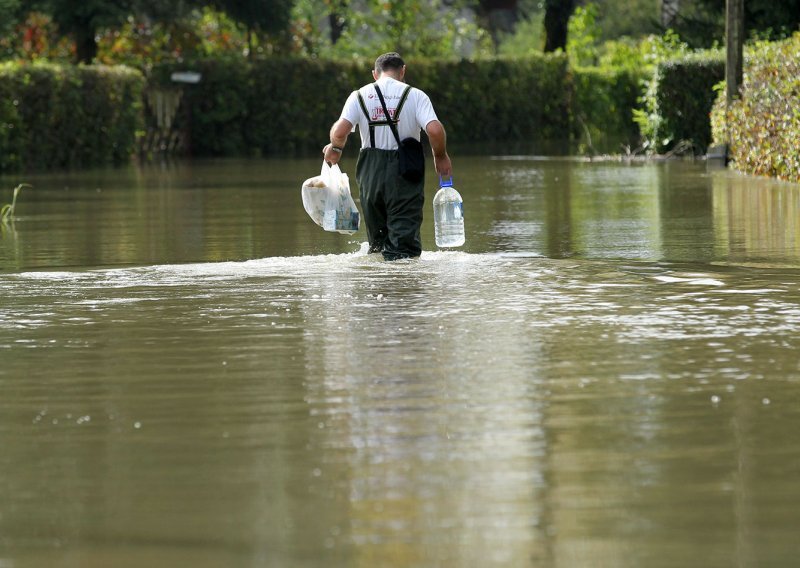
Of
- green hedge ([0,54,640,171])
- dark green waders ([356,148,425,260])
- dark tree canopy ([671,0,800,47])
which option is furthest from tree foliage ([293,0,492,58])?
dark green waders ([356,148,425,260])

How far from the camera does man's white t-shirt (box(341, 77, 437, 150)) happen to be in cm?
1252

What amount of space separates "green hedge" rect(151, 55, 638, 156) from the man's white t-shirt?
3030cm

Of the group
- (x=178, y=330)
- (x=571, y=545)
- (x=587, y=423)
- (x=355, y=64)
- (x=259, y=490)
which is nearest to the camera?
(x=571, y=545)

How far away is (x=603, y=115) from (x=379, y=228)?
3416cm

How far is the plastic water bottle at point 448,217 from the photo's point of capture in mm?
13445

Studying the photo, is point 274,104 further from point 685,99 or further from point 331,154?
point 331,154

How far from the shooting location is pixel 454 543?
4992 millimetres

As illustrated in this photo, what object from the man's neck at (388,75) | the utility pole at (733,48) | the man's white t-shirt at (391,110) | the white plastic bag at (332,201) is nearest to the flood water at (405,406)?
the white plastic bag at (332,201)

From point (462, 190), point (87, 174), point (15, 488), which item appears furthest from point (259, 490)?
point (87, 174)

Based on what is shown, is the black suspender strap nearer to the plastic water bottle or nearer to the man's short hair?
the man's short hair

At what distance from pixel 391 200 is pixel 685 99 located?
20.7 m

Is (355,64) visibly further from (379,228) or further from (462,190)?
(379,228)

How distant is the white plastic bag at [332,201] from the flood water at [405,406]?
0.48 metres

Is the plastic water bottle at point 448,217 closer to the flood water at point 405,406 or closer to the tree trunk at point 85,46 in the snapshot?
the flood water at point 405,406
